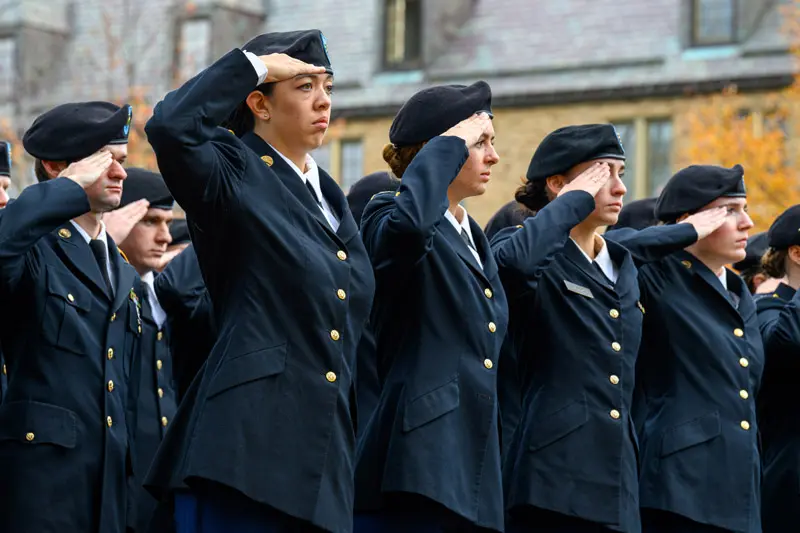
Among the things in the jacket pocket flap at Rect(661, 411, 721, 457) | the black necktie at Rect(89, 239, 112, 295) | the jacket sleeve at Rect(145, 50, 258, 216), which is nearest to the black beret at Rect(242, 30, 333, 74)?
the jacket sleeve at Rect(145, 50, 258, 216)

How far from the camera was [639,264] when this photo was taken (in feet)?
23.6

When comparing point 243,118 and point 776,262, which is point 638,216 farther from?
point 243,118

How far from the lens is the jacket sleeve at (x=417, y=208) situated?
5.73 meters

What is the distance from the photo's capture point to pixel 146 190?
7.88 meters

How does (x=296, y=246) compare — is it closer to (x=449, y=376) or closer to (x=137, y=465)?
(x=449, y=376)

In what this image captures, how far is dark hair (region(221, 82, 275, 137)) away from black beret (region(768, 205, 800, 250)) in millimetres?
3760

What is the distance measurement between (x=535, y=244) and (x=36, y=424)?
1932mm

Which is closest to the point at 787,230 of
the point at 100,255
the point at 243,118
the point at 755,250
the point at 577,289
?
the point at 755,250

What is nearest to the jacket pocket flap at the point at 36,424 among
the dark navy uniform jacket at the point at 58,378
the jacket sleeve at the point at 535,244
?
the dark navy uniform jacket at the point at 58,378

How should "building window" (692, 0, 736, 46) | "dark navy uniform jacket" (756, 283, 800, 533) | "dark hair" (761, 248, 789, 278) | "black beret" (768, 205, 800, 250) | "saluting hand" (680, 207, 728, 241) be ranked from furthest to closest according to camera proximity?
"building window" (692, 0, 736, 46)
"dark hair" (761, 248, 789, 278)
"black beret" (768, 205, 800, 250)
"dark navy uniform jacket" (756, 283, 800, 533)
"saluting hand" (680, 207, 728, 241)

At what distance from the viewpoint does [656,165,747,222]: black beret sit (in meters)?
7.54

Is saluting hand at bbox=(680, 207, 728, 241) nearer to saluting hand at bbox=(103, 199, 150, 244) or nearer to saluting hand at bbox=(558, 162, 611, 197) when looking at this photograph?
saluting hand at bbox=(558, 162, 611, 197)

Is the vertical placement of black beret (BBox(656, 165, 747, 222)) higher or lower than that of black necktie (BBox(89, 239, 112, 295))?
higher

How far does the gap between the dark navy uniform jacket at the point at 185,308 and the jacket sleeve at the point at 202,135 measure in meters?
2.27
